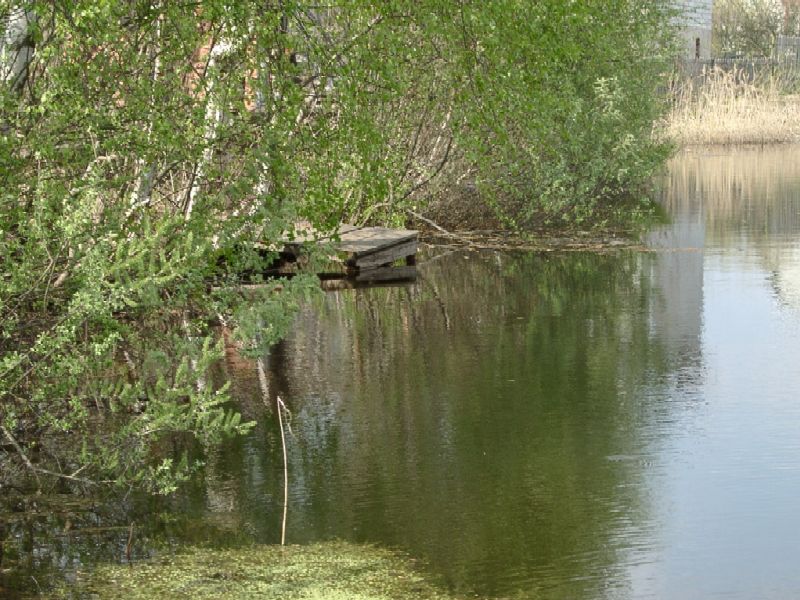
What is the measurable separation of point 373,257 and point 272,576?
1020cm

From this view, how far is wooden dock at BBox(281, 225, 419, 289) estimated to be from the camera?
16734mm

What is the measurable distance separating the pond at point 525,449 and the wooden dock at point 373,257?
767mm

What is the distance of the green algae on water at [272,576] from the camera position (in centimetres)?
673

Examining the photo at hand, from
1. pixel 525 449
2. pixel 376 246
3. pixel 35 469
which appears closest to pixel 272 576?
pixel 35 469

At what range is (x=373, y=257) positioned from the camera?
17.0m

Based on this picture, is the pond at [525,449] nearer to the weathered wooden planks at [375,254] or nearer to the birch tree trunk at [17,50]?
the weathered wooden planks at [375,254]

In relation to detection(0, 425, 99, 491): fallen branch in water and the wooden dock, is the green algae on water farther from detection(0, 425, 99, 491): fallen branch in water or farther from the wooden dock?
the wooden dock

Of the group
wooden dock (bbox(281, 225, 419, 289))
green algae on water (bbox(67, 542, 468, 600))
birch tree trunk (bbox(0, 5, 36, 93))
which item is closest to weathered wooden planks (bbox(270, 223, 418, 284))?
wooden dock (bbox(281, 225, 419, 289))

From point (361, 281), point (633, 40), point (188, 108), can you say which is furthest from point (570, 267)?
point (188, 108)

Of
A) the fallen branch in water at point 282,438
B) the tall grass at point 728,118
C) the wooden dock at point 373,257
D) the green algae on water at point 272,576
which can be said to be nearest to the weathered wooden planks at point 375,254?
the wooden dock at point 373,257

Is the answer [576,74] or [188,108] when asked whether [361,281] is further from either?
[188,108]

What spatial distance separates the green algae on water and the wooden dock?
9115 millimetres

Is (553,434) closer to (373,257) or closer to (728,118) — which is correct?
(373,257)

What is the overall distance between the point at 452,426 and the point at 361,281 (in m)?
7.06
